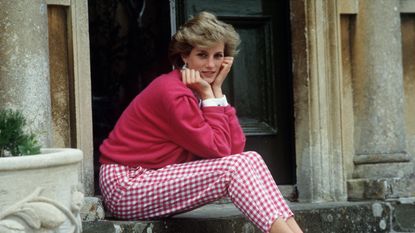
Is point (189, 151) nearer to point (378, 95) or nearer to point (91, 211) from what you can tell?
point (91, 211)

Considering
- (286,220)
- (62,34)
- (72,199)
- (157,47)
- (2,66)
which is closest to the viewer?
(72,199)

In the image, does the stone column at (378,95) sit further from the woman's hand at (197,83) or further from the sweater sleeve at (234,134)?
the woman's hand at (197,83)

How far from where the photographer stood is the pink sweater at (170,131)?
4.44 m

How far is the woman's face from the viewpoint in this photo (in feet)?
15.5

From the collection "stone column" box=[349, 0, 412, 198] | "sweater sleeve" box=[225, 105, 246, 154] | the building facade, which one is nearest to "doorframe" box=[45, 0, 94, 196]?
"sweater sleeve" box=[225, 105, 246, 154]

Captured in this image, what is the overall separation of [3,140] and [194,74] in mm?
1267

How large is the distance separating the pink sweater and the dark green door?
1404 mm

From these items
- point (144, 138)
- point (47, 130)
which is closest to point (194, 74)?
point (144, 138)

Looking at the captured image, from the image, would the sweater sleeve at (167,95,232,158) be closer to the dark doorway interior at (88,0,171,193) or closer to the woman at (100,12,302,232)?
the woman at (100,12,302,232)

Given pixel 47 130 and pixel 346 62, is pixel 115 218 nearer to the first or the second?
pixel 47 130

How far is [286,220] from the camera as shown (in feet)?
14.0

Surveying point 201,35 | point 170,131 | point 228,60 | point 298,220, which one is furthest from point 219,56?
point 298,220

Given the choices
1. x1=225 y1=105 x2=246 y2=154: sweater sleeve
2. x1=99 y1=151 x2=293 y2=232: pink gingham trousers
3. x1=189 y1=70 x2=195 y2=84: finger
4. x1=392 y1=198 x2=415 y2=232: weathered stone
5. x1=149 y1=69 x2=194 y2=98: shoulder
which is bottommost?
x1=392 y1=198 x2=415 y2=232: weathered stone

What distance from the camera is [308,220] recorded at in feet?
17.8
